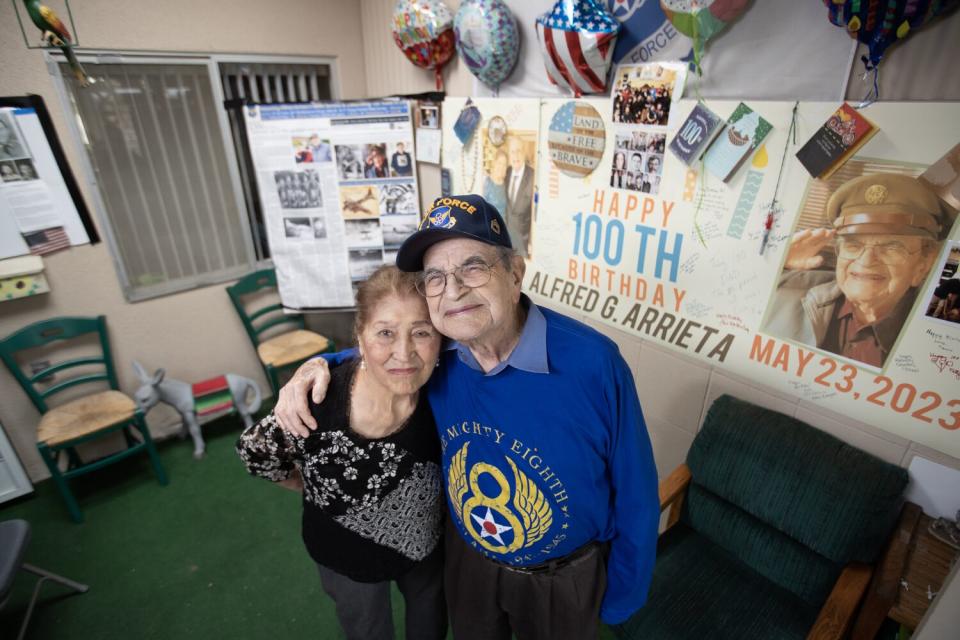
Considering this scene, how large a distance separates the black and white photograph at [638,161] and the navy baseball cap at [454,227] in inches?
37.3

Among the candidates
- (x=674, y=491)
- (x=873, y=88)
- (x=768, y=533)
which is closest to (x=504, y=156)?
(x=873, y=88)

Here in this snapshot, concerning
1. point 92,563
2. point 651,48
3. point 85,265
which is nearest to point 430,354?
point 651,48

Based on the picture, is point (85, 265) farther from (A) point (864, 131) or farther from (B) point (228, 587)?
(A) point (864, 131)

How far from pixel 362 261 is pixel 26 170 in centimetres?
170

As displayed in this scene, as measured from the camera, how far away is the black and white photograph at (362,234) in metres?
3.00

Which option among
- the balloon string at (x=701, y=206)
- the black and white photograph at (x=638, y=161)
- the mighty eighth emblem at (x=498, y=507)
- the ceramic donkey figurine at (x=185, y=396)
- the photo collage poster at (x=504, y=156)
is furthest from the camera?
the ceramic donkey figurine at (x=185, y=396)

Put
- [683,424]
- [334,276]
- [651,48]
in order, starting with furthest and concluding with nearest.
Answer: [334,276]
[683,424]
[651,48]

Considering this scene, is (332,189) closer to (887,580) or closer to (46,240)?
(46,240)

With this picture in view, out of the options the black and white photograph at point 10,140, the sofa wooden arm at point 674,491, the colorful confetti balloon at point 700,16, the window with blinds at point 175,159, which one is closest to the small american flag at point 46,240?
the window with blinds at point 175,159

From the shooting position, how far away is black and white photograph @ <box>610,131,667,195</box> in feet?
5.68

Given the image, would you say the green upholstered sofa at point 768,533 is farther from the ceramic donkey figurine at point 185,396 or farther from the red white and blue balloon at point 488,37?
the ceramic donkey figurine at point 185,396

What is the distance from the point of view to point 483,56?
211cm

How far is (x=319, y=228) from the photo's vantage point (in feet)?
9.85

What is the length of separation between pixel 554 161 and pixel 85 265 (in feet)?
8.57
